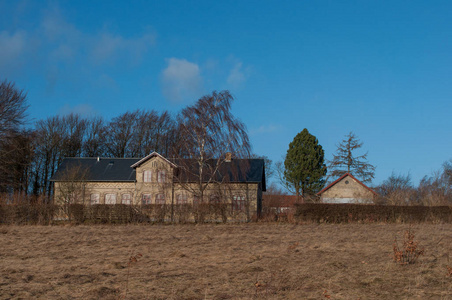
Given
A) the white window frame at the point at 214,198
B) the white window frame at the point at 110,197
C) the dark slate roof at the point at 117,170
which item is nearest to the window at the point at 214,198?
the white window frame at the point at 214,198

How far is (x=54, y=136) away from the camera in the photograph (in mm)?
50156

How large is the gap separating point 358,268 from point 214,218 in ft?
57.4

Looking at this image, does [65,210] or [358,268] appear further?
[65,210]

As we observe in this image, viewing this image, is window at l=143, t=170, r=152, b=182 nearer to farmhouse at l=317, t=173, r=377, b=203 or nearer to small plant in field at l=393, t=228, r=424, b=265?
farmhouse at l=317, t=173, r=377, b=203

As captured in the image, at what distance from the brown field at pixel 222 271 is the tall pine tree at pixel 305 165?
3571cm

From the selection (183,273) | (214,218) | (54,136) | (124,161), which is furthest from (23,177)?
(183,273)

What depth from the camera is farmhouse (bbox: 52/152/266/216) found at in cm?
A: 3284

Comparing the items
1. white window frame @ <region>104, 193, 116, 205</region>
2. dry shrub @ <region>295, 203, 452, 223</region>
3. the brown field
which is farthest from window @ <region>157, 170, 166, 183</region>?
the brown field

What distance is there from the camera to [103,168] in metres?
41.6

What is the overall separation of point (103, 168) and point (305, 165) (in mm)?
23140

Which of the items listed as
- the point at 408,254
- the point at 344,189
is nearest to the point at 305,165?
the point at 344,189

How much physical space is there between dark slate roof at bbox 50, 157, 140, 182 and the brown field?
25.4 m

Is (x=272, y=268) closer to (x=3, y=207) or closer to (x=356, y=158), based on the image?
(x=3, y=207)

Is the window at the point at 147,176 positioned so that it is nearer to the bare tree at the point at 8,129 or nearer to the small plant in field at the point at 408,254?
the bare tree at the point at 8,129
